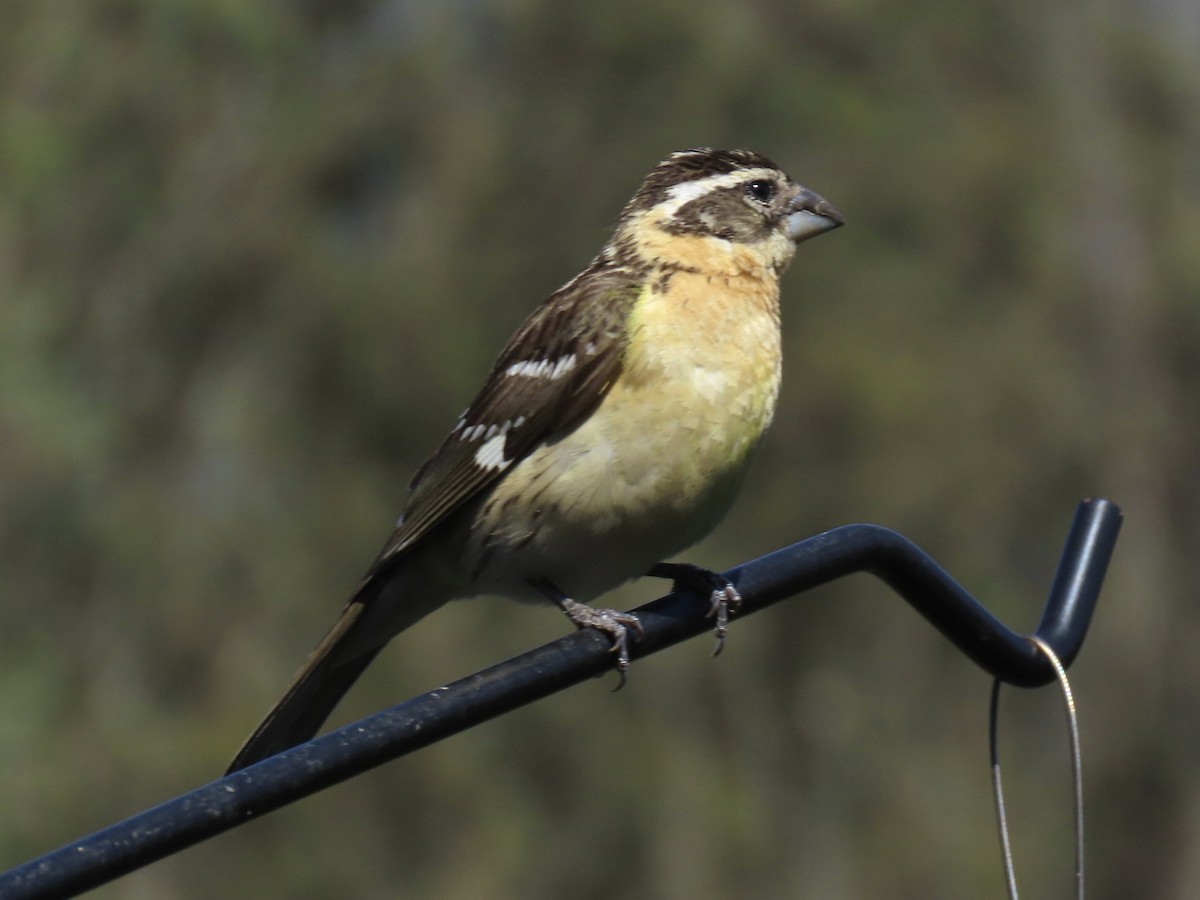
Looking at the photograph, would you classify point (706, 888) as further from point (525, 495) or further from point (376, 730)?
point (376, 730)

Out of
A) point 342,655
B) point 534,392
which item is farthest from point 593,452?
point 342,655

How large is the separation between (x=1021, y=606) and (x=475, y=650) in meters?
5.08

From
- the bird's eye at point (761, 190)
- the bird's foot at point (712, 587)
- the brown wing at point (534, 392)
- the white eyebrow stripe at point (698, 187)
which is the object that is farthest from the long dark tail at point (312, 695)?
the bird's eye at point (761, 190)

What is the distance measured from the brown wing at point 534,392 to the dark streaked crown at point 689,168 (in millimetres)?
361

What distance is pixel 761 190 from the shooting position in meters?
4.92

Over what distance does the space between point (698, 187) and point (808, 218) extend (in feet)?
1.03

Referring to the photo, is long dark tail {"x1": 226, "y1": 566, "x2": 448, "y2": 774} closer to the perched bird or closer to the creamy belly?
the perched bird

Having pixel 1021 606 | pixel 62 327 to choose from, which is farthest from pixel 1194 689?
pixel 62 327

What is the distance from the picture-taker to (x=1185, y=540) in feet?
57.6

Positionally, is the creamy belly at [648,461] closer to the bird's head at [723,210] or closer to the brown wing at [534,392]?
the brown wing at [534,392]

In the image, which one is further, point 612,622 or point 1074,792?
point 612,622

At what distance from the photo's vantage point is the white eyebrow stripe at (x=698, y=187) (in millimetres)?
4824

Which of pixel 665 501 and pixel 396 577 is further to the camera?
pixel 396 577

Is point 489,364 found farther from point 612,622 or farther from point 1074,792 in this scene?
point 1074,792
